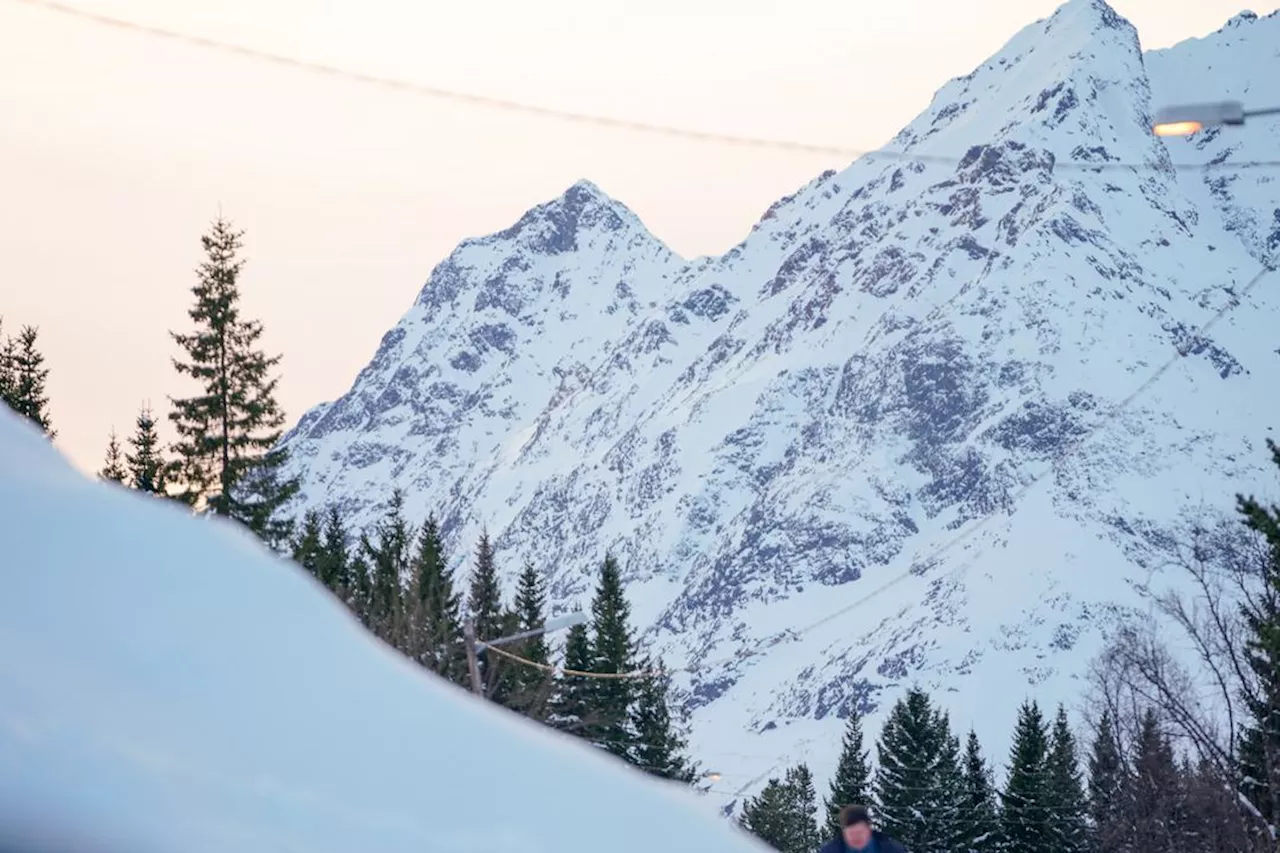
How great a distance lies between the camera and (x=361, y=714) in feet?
12.5

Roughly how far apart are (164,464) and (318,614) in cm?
3543

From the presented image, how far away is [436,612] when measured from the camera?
4600 centimetres

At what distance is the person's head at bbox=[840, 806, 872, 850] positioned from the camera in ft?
27.3

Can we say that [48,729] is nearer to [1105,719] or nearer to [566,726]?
[566,726]

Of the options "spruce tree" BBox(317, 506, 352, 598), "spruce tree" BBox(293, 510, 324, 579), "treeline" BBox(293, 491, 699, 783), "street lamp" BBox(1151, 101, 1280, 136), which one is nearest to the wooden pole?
"street lamp" BBox(1151, 101, 1280, 136)

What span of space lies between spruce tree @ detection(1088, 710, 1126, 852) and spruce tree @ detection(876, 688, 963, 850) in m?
4.61

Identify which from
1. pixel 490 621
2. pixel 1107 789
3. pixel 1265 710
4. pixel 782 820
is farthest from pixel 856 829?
pixel 782 820

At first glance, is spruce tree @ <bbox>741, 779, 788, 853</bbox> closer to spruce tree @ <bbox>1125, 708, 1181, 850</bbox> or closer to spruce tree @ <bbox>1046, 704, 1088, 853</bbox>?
spruce tree @ <bbox>1046, 704, 1088, 853</bbox>

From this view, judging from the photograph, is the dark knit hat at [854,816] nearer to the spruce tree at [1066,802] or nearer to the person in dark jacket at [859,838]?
the person in dark jacket at [859,838]

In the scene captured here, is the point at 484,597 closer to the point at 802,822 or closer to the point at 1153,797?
the point at 1153,797

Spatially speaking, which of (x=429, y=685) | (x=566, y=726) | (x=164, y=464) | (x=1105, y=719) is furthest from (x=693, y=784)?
(x=429, y=685)

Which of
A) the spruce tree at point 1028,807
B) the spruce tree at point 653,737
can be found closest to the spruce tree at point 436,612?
the spruce tree at point 653,737

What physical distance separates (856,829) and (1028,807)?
48672 millimetres

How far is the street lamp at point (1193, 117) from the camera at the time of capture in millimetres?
11188
